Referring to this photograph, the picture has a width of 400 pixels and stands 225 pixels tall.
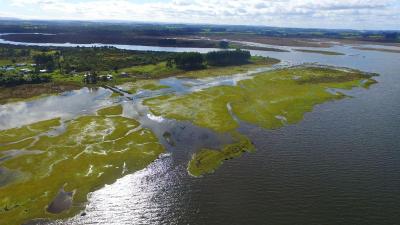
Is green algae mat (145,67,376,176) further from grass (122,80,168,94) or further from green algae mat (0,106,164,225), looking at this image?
grass (122,80,168,94)

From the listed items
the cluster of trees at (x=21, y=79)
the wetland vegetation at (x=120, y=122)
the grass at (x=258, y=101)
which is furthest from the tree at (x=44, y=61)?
the grass at (x=258, y=101)

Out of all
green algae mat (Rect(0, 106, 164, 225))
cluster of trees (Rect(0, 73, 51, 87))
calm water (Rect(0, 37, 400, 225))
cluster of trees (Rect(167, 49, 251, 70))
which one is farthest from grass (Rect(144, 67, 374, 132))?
cluster of trees (Rect(0, 73, 51, 87))

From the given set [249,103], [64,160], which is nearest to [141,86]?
[249,103]

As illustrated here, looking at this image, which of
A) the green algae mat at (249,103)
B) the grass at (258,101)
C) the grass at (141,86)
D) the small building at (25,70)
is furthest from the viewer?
the small building at (25,70)

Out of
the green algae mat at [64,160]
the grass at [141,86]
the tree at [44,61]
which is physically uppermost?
the tree at [44,61]

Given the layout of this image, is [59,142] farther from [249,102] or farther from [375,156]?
[375,156]

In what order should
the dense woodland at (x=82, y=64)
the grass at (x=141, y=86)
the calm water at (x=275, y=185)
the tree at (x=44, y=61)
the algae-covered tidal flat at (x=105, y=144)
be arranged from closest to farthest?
the calm water at (x=275, y=185)
the algae-covered tidal flat at (x=105, y=144)
the grass at (x=141, y=86)
the dense woodland at (x=82, y=64)
the tree at (x=44, y=61)

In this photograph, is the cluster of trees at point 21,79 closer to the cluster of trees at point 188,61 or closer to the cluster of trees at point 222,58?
the cluster of trees at point 188,61
